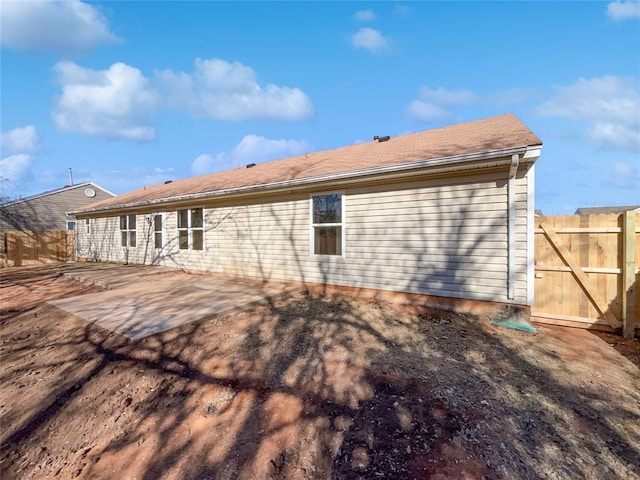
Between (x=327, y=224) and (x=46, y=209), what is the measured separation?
26.0 m

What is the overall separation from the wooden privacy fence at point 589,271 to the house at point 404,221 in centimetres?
66


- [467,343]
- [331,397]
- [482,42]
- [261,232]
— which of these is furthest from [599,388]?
[482,42]

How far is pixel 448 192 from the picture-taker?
18.0 feet

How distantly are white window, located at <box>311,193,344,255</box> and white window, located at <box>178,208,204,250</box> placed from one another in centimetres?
457

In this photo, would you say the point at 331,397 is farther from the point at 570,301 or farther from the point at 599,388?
the point at 570,301

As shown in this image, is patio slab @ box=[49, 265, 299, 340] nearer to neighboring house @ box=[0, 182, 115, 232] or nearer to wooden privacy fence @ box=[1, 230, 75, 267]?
wooden privacy fence @ box=[1, 230, 75, 267]

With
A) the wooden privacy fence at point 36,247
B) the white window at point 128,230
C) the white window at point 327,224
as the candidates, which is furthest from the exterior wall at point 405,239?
the wooden privacy fence at point 36,247

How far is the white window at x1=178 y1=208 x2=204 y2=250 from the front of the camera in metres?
9.96

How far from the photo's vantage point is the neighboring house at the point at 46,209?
70.0 feet

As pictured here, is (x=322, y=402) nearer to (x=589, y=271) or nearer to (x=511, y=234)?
(x=511, y=234)

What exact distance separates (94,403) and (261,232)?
5.38 meters

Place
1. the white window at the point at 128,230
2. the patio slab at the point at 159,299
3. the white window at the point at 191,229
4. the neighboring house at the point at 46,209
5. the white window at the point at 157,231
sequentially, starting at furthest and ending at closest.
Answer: the neighboring house at the point at 46,209, the white window at the point at 128,230, the white window at the point at 157,231, the white window at the point at 191,229, the patio slab at the point at 159,299

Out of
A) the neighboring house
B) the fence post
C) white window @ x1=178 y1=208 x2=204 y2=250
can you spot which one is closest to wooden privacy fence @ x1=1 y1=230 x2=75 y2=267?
the neighboring house

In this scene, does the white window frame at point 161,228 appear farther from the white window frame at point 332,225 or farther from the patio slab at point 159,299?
the white window frame at point 332,225
